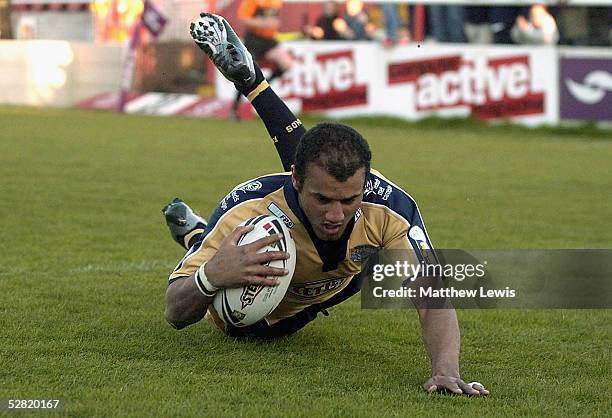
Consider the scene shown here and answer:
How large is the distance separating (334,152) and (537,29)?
53.0ft

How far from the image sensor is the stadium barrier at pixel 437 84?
19203 millimetres

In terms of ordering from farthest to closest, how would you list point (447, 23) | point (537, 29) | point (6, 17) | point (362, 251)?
1. point (6, 17)
2. point (447, 23)
3. point (537, 29)
4. point (362, 251)

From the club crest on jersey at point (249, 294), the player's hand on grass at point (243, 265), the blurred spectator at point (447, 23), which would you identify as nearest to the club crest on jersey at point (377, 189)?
the player's hand on grass at point (243, 265)

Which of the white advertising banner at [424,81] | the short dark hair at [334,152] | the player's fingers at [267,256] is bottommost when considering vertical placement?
the white advertising banner at [424,81]

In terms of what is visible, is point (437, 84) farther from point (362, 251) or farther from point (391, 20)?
point (362, 251)

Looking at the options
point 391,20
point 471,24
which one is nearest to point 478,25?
point 471,24

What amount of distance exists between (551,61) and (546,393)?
15.1m

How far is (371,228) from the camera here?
534 cm

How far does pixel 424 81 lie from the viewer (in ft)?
68.4

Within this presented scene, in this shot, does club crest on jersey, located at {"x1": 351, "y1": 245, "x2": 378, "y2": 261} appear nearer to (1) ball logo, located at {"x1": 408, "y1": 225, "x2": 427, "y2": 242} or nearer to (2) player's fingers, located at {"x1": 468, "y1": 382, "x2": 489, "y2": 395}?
(1) ball logo, located at {"x1": 408, "y1": 225, "x2": 427, "y2": 242}

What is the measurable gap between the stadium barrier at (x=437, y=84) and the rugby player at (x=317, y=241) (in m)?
14.1

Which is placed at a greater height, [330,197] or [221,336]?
[330,197]

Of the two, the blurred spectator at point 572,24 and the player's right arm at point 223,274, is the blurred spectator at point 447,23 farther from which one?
the player's right arm at point 223,274

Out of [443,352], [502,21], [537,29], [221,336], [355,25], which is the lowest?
[355,25]
